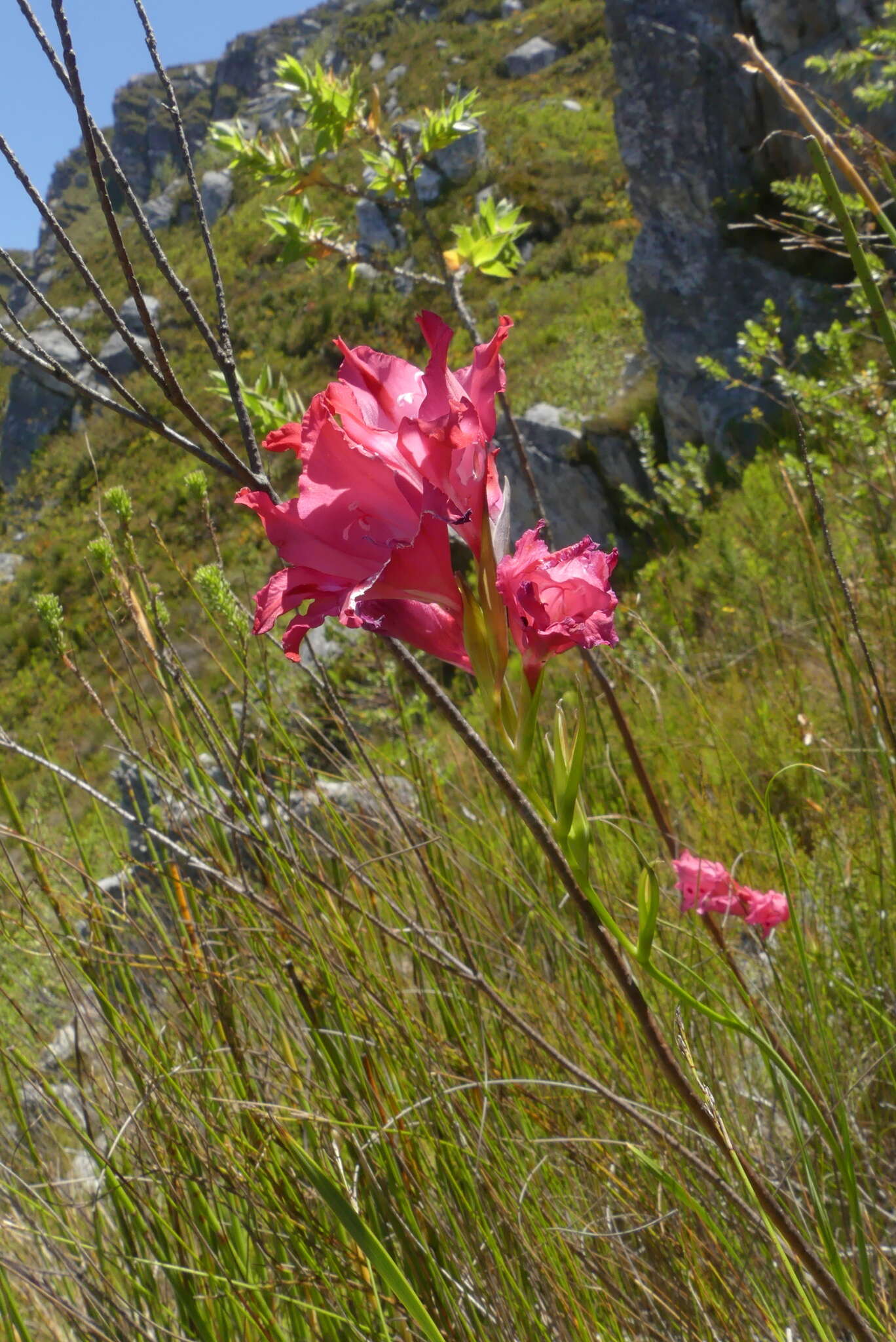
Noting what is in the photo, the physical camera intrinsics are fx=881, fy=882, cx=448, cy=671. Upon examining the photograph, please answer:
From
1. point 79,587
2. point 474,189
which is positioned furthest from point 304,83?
point 474,189

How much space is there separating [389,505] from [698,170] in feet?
25.8

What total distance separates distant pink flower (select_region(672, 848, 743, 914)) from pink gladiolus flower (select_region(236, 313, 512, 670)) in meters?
0.64

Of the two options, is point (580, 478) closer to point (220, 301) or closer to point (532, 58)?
point (220, 301)

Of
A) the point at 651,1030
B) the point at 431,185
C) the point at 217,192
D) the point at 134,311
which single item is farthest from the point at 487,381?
the point at 217,192

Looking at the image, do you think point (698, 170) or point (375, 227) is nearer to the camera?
point (698, 170)

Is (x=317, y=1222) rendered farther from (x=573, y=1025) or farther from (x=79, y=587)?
(x=79, y=587)

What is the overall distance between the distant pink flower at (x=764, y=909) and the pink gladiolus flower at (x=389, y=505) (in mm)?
696

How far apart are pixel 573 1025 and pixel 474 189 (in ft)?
63.6

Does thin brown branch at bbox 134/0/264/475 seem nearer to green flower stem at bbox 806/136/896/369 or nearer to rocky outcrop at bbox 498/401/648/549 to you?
green flower stem at bbox 806/136/896/369

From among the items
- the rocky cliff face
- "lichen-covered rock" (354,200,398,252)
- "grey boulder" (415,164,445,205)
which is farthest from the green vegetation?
"grey boulder" (415,164,445,205)

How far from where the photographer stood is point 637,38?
7.15 meters

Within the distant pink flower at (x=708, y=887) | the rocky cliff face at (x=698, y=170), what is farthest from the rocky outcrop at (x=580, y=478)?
the distant pink flower at (x=708, y=887)

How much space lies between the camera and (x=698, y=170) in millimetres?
7098

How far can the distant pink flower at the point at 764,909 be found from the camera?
112 cm
